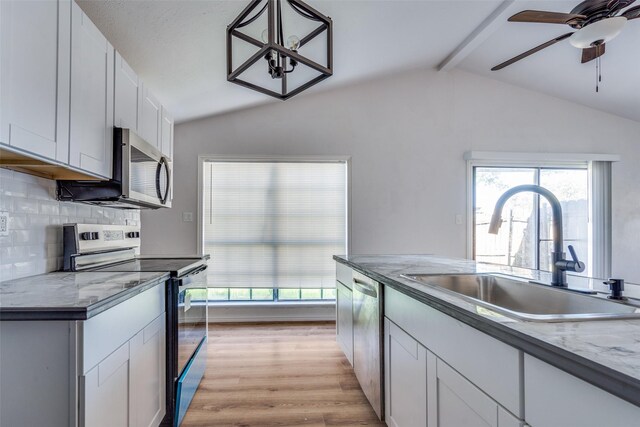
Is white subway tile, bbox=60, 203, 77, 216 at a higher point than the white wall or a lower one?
lower

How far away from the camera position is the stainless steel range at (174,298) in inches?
69.8

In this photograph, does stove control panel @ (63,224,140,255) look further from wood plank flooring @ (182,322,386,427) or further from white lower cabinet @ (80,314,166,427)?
wood plank flooring @ (182,322,386,427)

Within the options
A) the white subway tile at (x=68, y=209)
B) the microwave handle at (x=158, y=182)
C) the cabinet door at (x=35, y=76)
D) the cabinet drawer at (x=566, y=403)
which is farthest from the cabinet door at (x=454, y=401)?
the microwave handle at (x=158, y=182)

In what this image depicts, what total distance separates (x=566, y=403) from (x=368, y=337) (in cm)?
139

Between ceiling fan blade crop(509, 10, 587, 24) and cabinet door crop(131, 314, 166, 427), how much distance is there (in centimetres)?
272

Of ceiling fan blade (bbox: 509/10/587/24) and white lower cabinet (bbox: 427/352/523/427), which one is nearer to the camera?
white lower cabinet (bbox: 427/352/523/427)

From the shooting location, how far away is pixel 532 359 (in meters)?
0.71

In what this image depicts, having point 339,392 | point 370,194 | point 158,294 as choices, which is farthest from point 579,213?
point 158,294

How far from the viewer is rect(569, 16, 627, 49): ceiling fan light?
6.31 feet

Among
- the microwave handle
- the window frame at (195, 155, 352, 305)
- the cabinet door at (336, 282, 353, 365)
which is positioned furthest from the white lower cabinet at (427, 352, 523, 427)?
the window frame at (195, 155, 352, 305)

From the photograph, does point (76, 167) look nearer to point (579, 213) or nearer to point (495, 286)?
point (495, 286)

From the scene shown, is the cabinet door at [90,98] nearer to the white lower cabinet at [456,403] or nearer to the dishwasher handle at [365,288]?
the dishwasher handle at [365,288]

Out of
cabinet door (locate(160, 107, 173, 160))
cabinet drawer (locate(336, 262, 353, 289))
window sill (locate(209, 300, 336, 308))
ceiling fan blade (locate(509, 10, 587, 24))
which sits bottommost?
window sill (locate(209, 300, 336, 308))

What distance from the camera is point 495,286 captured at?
158 cm
